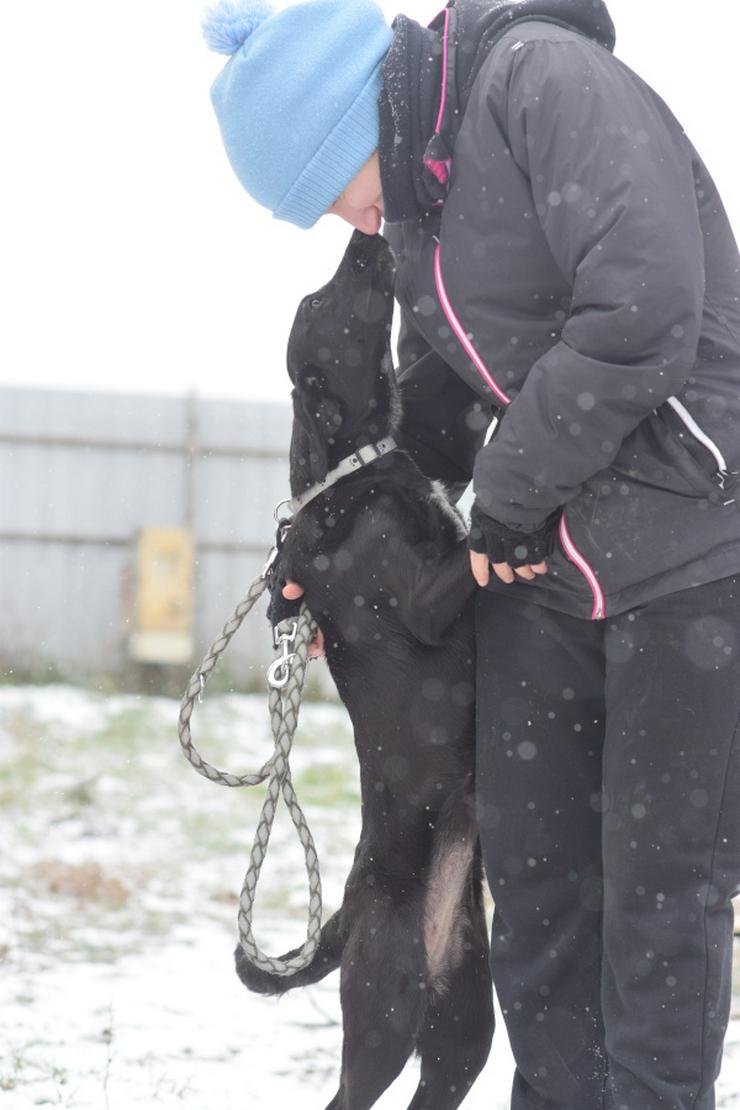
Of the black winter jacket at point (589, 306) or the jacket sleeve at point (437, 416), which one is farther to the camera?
the jacket sleeve at point (437, 416)

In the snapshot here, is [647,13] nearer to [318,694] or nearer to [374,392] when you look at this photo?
[318,694]

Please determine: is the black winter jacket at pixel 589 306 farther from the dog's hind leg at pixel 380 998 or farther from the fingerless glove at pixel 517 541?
the dog's hind leg at pixel 380 998

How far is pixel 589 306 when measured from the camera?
1532 millimetres

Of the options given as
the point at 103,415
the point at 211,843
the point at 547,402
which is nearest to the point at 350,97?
the point at 547,402

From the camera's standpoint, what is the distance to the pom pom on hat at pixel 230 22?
1.76 m

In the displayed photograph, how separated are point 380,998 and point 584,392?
1162 millimetres

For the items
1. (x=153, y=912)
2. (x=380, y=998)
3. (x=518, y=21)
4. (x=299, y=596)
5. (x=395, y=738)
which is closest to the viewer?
(x=518, y=21)

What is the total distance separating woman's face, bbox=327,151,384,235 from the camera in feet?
5.92

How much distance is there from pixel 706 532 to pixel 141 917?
2.80 meters

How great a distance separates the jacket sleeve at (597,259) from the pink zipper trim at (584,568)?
0.09 meters

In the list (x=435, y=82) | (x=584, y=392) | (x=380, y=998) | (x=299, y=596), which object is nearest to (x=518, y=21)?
(x=435, y=82)

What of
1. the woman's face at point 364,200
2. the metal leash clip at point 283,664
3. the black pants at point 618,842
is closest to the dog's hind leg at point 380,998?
the black pants at point 618,842

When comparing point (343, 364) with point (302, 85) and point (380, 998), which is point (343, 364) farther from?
point (380, 998)

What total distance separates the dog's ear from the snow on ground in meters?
1.32
